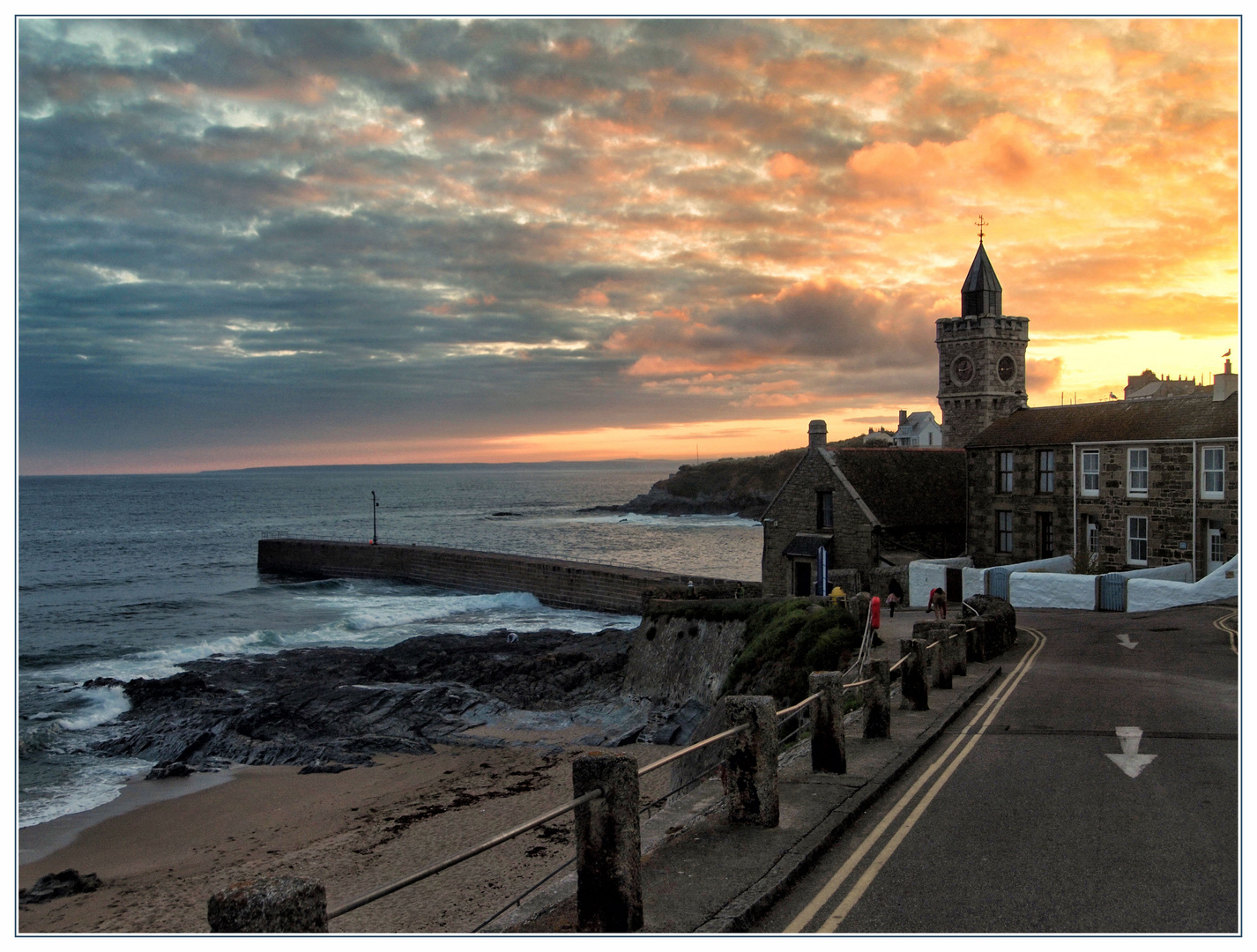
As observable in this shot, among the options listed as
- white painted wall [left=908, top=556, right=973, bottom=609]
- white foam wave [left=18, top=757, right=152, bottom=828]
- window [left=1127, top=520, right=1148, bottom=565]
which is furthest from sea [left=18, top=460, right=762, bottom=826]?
window [left=1127, top=520, right=1148, bottom=565]

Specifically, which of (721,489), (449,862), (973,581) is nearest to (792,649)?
(973,581)

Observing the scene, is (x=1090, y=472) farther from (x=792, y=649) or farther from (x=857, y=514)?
(x=792, y=649)

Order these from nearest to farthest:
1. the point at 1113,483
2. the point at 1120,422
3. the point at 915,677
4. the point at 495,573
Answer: the point at 915,677, the point at 1113,483, the point at 1120,422, the point at 495,573

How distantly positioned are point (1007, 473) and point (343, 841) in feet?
109

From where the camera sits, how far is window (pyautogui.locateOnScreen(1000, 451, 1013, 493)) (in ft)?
127

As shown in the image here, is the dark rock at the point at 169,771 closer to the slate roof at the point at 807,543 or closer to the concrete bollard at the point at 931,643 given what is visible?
the concrete bollard at the point at 931,643

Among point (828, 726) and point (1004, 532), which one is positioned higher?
point (1004, 532)

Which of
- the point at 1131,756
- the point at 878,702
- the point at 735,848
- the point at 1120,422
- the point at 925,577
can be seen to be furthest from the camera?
the point at 1120,422

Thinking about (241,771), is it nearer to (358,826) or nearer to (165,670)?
(358,826)

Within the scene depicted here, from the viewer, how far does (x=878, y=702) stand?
11.7 m

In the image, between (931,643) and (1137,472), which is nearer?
(931,643)

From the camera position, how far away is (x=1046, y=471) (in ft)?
123

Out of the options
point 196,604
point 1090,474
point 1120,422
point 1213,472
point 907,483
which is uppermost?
point 1120,422

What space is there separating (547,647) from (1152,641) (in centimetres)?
2613
